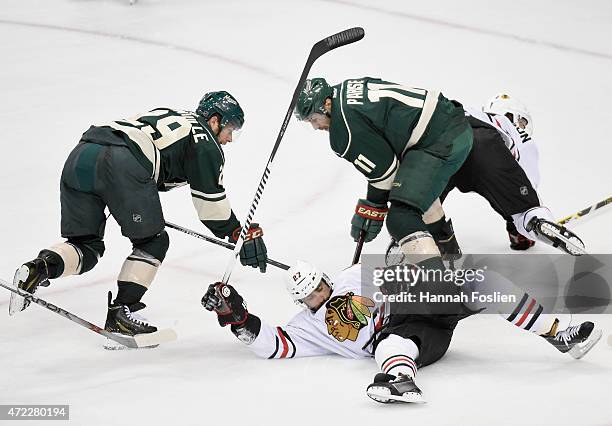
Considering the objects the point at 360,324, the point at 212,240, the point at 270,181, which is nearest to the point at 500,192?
the point at 360,324

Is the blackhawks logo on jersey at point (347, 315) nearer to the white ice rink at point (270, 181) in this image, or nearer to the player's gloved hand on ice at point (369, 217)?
the white ice rink at point (270, 181)

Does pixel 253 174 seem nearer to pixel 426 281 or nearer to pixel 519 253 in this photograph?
pixel 519 253

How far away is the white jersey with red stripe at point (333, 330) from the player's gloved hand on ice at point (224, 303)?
0.14 m

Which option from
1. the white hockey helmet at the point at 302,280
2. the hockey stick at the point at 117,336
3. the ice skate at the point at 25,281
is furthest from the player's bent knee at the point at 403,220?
the ice skate at the point at 25,281

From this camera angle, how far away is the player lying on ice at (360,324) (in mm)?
3775

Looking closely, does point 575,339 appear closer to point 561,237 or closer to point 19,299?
point 561,237

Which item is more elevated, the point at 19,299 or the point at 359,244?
the point at 359,244

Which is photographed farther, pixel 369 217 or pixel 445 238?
pixel 445 238

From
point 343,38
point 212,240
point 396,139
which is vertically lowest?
point 212,240

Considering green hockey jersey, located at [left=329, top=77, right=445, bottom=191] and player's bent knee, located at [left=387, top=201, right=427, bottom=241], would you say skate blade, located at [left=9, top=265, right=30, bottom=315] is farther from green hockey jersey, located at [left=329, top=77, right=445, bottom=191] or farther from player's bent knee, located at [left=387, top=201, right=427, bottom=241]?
player's bent knee, located at [left=387, top=201, right=427, bottom=241]

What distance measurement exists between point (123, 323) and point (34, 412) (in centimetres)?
71

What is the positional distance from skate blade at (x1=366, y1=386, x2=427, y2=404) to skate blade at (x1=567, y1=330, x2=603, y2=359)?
675 millimetres
